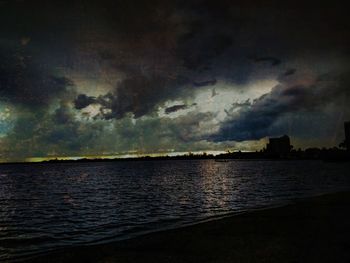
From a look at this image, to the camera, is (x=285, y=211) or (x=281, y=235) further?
(x=285, y=211)

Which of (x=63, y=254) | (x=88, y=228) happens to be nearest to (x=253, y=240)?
(x=63, y=254)

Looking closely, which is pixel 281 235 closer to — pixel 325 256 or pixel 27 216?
pixel 325 256

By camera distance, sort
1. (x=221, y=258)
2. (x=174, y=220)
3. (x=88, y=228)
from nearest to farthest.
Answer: (x=221, y=258), (x=88, y=228), (x=174, y=220)

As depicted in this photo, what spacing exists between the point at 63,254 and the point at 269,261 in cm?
983

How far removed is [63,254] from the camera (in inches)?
626

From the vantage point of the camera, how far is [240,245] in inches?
627

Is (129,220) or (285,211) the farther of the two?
(129,220)

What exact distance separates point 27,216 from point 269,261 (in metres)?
32.5

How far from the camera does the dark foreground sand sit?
1388cm

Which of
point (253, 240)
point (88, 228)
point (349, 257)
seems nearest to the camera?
point (349, 257)

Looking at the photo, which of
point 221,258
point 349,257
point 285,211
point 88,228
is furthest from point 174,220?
point 349,257

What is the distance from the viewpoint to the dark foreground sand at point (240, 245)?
13.9m

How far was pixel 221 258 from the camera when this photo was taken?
45.2 ft

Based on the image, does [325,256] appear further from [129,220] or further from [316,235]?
[129,220]
